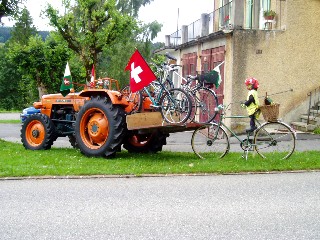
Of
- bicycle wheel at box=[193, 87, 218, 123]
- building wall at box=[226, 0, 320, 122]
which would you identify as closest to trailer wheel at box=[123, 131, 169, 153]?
bicycle wheel at box=[193, 87, 218, 123]

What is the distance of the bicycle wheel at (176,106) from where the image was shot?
10352 millimetres

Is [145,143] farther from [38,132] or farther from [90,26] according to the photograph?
[90,26]

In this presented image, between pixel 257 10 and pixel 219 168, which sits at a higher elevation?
pixel 257 10

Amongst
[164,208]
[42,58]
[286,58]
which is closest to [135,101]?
[164,208]

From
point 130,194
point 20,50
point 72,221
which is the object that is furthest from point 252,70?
point 20,50

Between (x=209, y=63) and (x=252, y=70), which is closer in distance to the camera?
(x=252, y=70)

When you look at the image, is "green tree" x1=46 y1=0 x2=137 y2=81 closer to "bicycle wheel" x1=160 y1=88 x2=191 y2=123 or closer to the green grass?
the green grass

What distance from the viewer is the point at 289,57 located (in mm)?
17844

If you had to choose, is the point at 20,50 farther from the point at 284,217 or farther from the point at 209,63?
the point at 284,217

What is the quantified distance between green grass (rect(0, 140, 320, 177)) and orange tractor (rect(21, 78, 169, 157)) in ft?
1.43

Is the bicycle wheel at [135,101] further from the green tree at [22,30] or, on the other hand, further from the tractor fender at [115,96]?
the green tree at [22,30]

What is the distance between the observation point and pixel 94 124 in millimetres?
11461

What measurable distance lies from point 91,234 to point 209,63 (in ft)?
50.8

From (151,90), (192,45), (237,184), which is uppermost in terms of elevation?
(192,45)
